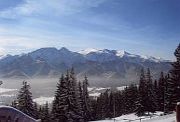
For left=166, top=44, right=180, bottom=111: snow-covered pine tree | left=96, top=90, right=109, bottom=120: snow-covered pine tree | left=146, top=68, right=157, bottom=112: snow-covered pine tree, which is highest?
left=166, top=44, right=180, bottom=111: snow-covered pine tree

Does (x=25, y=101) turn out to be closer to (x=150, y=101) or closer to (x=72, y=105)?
(x=72, y=105)

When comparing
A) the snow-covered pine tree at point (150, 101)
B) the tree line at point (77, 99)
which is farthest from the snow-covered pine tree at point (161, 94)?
the snow-covered pine tree at point (150, 101)

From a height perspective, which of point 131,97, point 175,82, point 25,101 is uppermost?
point 175,82

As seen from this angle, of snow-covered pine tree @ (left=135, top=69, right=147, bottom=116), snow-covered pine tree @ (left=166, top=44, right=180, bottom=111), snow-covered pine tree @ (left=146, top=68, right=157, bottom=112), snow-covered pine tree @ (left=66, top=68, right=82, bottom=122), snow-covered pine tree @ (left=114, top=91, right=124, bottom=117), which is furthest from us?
snow-covered pine tree @ (left=114, top=91, right=124, bottom=117)

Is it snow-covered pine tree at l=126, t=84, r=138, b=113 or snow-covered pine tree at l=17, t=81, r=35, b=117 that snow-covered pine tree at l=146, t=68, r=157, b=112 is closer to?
snow-covered pine tree at l=126, t=84, r=138, b=113

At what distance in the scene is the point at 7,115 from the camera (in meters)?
9.02

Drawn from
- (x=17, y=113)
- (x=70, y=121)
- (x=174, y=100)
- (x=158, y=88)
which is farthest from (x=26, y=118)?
(x=158, y=88)

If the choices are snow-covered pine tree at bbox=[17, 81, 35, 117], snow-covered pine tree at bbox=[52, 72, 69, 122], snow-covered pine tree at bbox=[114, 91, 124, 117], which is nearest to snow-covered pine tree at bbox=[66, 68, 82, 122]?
snow-covered pine tree at bbox=[52, 72, 69, 122]

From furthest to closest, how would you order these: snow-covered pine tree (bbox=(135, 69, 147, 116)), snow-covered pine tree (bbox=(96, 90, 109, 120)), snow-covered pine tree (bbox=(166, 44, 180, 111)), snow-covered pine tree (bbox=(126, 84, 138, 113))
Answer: snow-covered pine tree (bbox=(96, 90, 109, 120)), snow-covered pine tree (bbox=(126, 84, 138, 113)), snow-covered pine tree (bbox=(135, 69, 147, 116)), snow-covered pine tree (bbox=(166, 44, 180, 111))

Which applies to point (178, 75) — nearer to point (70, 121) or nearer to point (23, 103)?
point (70, 121)

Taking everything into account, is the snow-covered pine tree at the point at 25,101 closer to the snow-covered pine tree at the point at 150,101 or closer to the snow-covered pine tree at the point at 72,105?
the snow-covered pine tree at the point at 72,105

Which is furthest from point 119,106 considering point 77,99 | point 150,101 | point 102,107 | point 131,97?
point 77,99

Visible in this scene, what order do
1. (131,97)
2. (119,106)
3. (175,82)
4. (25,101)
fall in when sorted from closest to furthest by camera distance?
(25,101) → (175,82) → (131,97) → (119,106)

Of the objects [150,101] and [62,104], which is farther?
[150,101]
